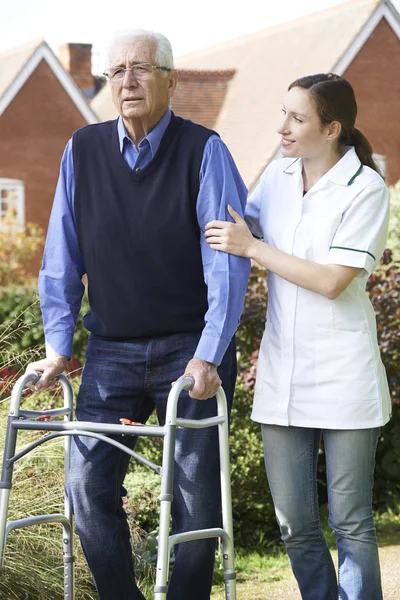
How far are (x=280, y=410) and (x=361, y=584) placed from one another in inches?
25.2

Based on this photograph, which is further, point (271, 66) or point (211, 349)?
point (271, 66)

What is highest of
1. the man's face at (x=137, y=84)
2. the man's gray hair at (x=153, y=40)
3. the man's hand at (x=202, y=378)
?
the man's gray hair at (x=153, y=40)

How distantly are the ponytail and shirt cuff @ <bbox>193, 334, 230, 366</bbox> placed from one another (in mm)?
839

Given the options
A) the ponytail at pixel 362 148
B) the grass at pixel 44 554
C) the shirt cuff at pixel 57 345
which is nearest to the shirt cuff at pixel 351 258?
the ponytail at pixel 362 148

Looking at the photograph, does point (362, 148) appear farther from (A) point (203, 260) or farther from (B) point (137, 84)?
(B) point (137, 84)

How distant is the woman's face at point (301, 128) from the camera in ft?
11.0

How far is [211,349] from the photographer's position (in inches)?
124

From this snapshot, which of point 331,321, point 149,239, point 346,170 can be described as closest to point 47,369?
point 149,239

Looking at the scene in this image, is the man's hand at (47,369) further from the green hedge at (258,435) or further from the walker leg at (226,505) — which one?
the green hedge at (258,435)

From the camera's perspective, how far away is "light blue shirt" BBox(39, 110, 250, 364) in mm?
3203

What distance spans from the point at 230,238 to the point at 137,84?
590 mm

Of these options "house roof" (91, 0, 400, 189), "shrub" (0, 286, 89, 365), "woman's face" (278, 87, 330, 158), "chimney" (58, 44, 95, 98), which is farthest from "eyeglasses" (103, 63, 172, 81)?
"chimney" (58, 44, 95, 98)

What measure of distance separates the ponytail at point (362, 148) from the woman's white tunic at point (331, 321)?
6 cm

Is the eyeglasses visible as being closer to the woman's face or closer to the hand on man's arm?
the hand on man's arm
